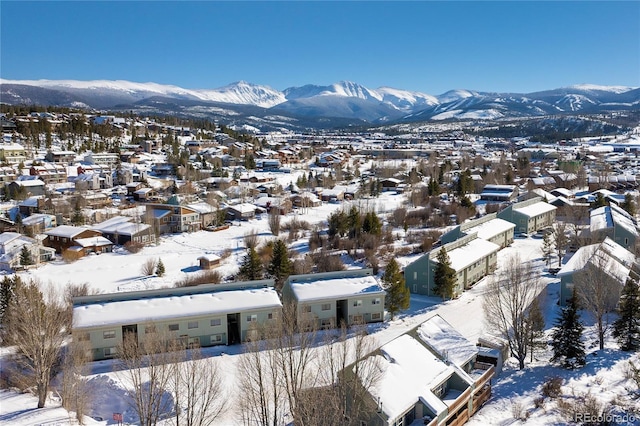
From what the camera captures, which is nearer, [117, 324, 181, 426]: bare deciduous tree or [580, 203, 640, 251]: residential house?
[117, 324, 181, 426]: bare deciduous tree

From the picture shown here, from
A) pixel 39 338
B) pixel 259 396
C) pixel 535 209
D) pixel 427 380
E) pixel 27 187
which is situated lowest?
pixel 259 396

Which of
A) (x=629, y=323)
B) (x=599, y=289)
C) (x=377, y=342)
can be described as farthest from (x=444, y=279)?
(x=629, y=323)

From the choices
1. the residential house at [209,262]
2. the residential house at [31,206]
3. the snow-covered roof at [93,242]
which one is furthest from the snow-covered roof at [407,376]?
the residential house at [31,206]

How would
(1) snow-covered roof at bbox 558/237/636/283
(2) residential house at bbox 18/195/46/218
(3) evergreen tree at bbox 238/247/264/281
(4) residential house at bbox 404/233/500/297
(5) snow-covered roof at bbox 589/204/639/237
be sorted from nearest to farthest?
(1) snow-covered roof at bbox 558/237/636/283 < (4) residential house at bbox 404/233/500/297 < (3) evergreen tree at bbox 238/247/264/281 < (5) snow-covered roof at bbox 589/204/639/237 < (2) residential house at bbox 18/195/46/218

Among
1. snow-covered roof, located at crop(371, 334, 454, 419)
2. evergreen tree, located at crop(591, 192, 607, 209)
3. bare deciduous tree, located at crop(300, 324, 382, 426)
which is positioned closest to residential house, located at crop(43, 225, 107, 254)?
bare deciduous tree, located at crop(300, 324, 382, 426)

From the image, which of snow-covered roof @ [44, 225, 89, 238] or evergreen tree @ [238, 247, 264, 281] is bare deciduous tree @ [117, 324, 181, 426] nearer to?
evergreen tree @ [238, 247, 264, 281]

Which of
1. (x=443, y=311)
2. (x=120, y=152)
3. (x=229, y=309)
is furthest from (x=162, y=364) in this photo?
(x=120, y=152)

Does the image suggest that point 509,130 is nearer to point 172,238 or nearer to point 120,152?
point 120,152

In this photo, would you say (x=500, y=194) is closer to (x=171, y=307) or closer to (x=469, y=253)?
(x=469, y=253)
